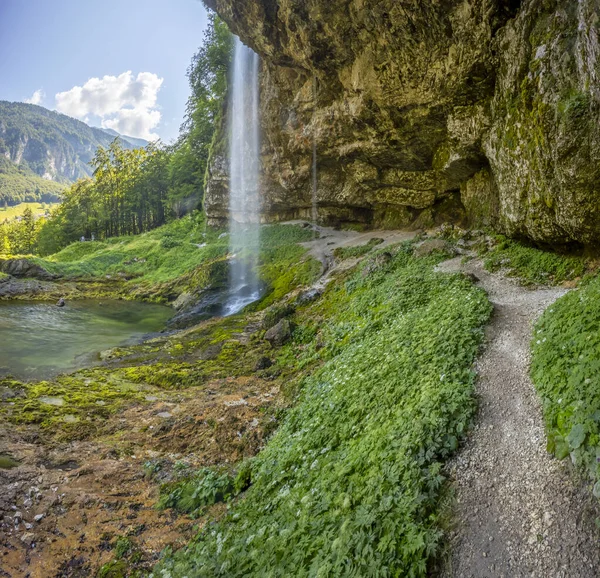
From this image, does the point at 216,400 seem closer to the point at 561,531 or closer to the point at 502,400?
the point at 502,400

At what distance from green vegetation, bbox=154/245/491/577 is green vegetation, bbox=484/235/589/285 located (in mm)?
2589

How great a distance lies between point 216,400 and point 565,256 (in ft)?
36.4

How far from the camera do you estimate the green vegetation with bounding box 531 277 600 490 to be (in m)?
4.05

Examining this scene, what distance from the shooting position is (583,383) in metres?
4.71

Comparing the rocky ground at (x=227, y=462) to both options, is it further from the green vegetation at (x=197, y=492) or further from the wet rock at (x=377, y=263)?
the wet rock at (x=377, y=263)

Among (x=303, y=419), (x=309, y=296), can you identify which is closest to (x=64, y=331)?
(x=309, y=296)

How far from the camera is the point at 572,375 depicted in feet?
16.5

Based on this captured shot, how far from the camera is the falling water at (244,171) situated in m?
27.4

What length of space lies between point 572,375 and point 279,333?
10040 mm

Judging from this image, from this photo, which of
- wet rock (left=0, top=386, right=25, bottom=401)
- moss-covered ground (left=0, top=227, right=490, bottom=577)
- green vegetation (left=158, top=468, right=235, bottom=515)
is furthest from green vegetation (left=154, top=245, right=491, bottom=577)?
wet rock (left=0, top=386, right=25, bottom=401)

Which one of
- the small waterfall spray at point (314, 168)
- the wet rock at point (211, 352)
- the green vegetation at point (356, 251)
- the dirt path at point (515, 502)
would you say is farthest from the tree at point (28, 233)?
the dirt path at point (515, 502)

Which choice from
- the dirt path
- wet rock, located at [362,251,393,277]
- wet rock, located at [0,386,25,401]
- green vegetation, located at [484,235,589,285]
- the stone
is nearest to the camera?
the dirt path

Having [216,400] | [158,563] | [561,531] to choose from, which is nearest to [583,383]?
[561,531]

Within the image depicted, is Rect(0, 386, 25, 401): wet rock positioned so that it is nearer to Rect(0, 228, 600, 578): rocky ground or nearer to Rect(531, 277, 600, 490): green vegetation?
Rect(0, 228, 600, 578): rocky ground
